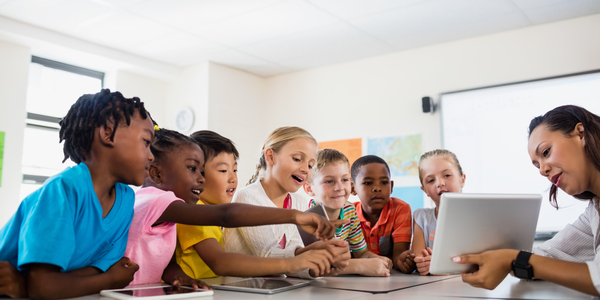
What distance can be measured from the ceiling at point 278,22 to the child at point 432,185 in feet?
5.60

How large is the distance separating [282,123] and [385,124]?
1.32 metres

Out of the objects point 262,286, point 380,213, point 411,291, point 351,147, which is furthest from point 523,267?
point 351,147

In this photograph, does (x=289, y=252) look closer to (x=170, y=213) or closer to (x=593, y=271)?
(x=170, y=213)

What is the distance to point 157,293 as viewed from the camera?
3.40ft

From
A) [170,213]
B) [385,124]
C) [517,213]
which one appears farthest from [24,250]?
[385,124]

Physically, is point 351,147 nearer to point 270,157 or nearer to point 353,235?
point 353,235

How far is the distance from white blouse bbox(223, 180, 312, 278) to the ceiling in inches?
88.7

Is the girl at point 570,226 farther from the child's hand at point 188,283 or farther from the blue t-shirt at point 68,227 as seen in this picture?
the blue t-shirt at point 68,227

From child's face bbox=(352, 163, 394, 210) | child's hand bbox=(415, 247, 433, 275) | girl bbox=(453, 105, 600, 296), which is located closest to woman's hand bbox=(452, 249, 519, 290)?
girl bbox=(453, 105, 600, 296)

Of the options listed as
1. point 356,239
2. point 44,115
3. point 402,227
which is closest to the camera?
point 356,239

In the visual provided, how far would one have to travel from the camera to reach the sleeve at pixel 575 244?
1430mm

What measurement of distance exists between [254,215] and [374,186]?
1196mm

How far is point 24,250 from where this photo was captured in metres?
0.97

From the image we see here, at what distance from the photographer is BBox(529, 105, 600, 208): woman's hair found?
48.3 inches
